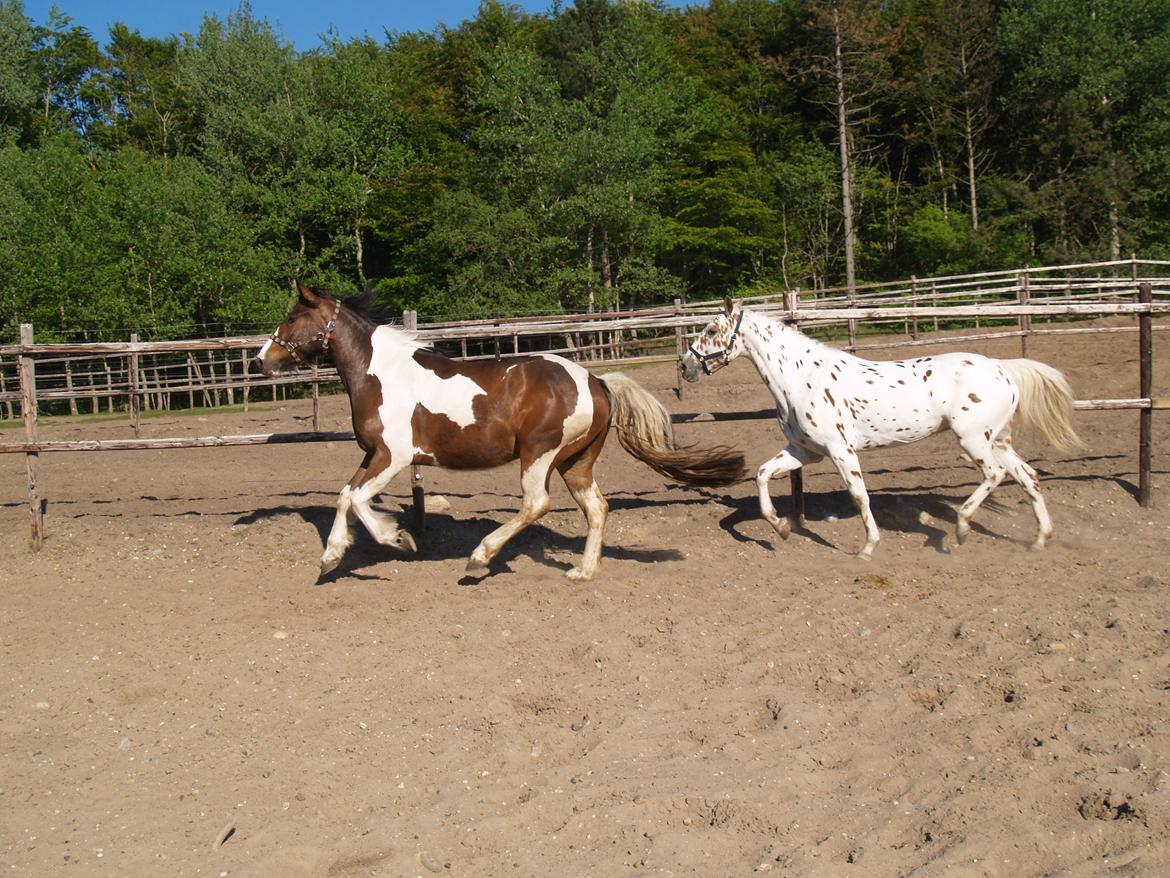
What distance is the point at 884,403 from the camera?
7254mm

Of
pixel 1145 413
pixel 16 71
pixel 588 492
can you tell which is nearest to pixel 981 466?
pixel 1145 413

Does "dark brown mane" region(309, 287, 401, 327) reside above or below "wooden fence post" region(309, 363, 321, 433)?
above

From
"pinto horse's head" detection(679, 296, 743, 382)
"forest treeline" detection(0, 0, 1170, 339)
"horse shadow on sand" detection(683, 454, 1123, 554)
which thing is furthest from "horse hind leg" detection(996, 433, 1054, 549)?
"forest treeline" detection(0, 0, 1170, 339)

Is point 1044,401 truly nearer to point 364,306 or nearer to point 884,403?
point 884,403

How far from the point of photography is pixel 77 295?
25.6 m

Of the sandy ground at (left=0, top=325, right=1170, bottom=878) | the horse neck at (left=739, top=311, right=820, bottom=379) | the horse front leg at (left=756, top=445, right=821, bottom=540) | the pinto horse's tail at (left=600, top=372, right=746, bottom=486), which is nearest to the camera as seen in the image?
the sandy ground at (left=0, top=325, right=1170, bottom=878)

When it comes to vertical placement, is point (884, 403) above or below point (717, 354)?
below

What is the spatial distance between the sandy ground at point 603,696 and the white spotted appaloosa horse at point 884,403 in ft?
1.82

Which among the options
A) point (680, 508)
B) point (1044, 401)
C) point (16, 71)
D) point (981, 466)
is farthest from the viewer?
point (16, 71)

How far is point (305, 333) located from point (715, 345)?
3.02m

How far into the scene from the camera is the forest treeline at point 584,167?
2828cm

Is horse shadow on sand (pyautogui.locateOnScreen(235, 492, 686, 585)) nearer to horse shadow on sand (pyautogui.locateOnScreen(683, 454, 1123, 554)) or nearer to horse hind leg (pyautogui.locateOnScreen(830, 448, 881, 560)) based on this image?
horse shadow on sand (pyautogui.locateOnScreen(683, 454, 1123, 554))

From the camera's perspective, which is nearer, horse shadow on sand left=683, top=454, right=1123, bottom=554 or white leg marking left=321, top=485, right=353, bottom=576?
white leg marking left=321, top=485, right=353, bottom=576

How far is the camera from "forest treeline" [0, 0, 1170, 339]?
2828cm
